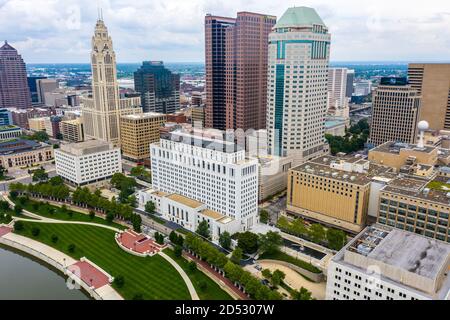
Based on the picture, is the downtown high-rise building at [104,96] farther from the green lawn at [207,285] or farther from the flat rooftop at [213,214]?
the green lawn at [207,285]

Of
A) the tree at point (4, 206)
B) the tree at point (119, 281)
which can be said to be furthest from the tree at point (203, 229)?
the tree at point (4, 206)

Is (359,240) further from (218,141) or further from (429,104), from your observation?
(429,104)

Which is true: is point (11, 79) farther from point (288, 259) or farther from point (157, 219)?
point (288, 259)

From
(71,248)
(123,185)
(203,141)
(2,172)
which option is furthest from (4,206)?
(203,141)

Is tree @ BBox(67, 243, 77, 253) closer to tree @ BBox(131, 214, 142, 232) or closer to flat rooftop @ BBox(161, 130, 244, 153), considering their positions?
tree @ BBox(131, 214, 142, 232)

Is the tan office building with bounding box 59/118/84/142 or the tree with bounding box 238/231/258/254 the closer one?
the tree with bounding box 238/231/258/254

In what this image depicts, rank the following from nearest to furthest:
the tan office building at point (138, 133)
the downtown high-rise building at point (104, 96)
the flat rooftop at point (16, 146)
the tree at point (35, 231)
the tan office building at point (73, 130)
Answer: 1. the tree at point (35, 231)
2. the tan office building at point (138, 133)
3. the flat rooftop at point (16, 146)
4. the downtown high-rise building at point (104, 96)
5. the tan office building at point (73, 130)

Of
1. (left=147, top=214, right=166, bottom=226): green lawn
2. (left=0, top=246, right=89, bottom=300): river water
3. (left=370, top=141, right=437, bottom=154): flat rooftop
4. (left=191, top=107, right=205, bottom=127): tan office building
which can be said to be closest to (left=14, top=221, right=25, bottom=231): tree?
(left=0, top=246, right=89, bottom=300): river water
